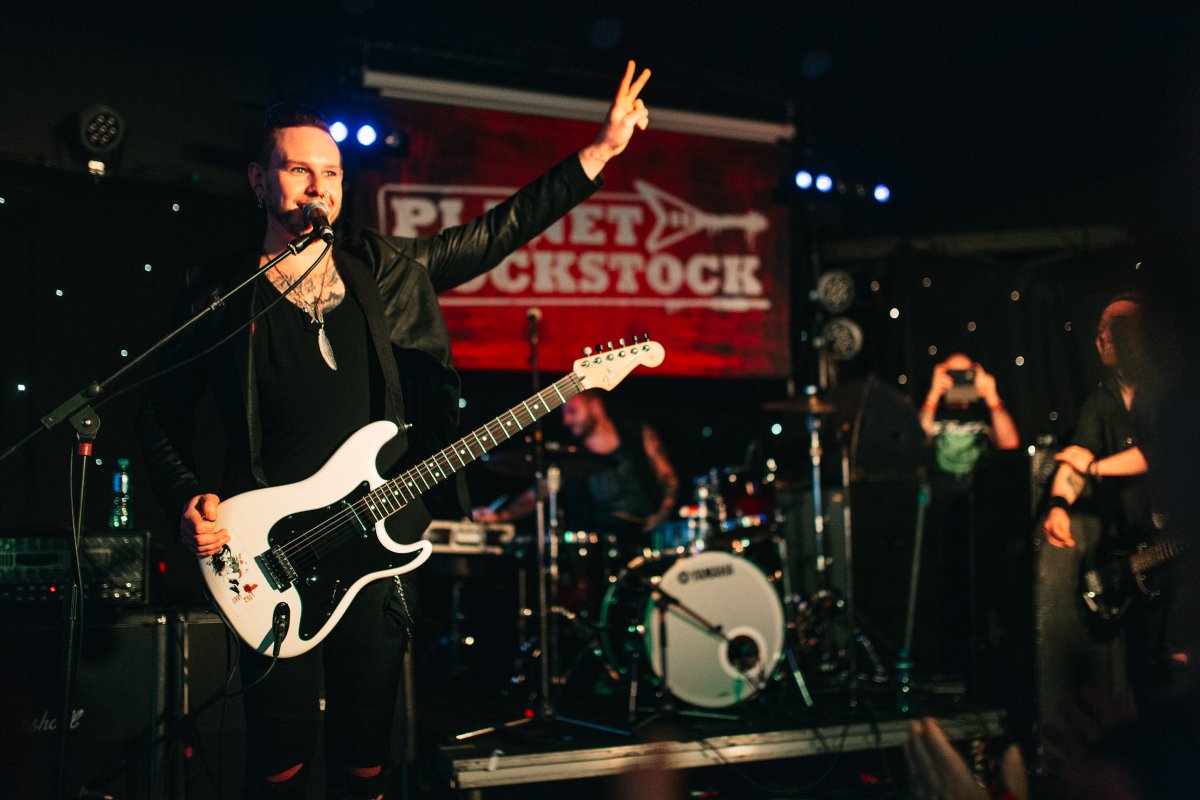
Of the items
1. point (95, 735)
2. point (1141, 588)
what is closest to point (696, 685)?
point (1141, 588)

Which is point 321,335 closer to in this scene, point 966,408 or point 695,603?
point 695,603

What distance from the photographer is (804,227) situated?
7898mm

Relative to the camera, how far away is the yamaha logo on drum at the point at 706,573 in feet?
17.3

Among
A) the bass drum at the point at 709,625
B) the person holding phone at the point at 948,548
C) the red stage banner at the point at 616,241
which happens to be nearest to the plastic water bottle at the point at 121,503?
the bass drum at the point at 709,625

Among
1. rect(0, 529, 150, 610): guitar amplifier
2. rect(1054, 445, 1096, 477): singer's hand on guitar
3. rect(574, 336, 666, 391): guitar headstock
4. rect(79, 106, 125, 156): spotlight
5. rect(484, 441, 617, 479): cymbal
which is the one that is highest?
rect(79, 106, 125, 156): spotlight

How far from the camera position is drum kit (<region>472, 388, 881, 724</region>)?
520 cm

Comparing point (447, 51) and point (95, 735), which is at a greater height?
point (447, 51)

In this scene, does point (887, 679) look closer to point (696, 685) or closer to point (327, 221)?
point (696, 685)

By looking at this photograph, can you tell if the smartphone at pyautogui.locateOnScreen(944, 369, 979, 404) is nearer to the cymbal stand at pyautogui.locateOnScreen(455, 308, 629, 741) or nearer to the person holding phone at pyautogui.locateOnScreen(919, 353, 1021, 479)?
the person holding phone at pyautogui.locateOnScreen(919, 353, 1021, 479)

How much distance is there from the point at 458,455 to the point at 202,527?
73 cm

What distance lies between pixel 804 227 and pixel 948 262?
120 cm

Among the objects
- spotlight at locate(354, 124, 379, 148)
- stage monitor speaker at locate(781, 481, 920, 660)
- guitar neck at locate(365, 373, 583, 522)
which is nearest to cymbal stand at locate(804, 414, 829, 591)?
stage monitor speaker at locate(781, 481, 920, 660)

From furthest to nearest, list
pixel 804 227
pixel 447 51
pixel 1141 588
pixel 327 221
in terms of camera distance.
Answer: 1. pixel 804 227
2. pixel 447 51
3. pixel 1141 588
4. pixel 327 221

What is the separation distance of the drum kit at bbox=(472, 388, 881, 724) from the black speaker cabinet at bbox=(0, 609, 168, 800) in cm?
188
